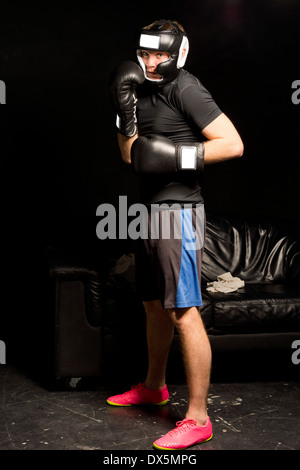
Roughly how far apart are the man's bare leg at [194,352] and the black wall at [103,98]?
7.08 feet

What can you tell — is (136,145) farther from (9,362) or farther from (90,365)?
(9,362)

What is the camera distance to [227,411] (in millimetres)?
3150

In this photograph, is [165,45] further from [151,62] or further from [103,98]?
[103,98]

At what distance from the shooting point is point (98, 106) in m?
4.72

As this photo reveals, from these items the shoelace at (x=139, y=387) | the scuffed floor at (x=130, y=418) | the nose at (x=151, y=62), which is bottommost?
the scuffed floor at (x=130, y=418)

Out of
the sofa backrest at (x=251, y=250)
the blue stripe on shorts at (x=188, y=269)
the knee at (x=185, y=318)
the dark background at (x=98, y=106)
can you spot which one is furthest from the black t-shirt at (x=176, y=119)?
the dark background at (x=98, y=106)

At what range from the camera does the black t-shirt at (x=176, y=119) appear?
2.65m

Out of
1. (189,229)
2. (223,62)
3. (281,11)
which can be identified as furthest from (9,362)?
(281,11)

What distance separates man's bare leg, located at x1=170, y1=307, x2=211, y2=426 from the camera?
Answer: 9.02ft

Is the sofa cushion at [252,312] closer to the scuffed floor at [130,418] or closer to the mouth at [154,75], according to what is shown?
the scuffed floor at [130,418]

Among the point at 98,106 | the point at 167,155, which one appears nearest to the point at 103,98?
the point at 98,106

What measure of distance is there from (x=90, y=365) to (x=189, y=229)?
106cm

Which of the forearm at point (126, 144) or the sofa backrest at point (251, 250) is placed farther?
the sofa backrest at point (251, 250)

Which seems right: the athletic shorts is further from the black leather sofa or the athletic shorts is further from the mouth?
the black leather sofa
